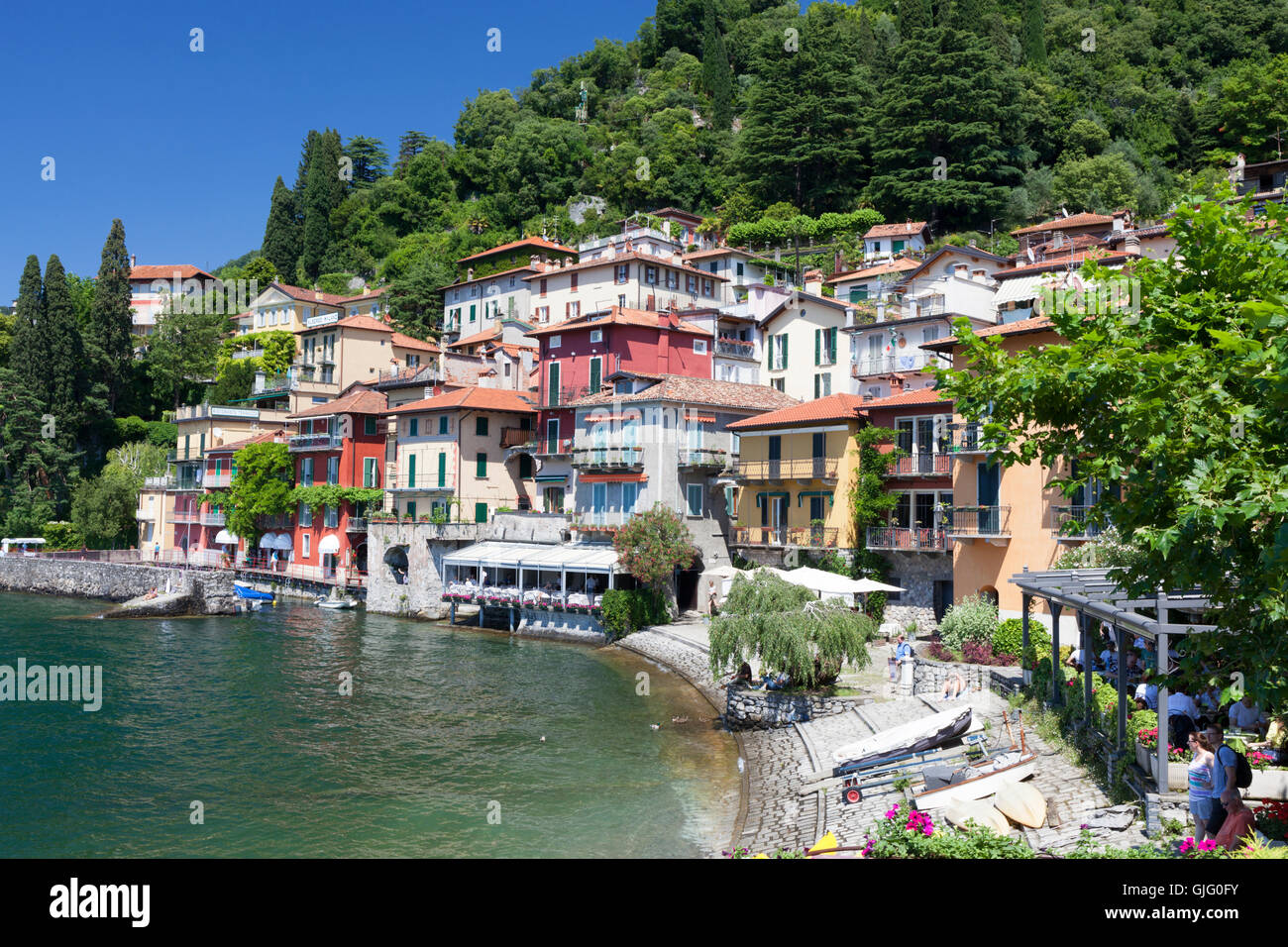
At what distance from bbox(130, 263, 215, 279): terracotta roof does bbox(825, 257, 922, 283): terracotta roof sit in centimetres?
8841

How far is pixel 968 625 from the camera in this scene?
3034 cm

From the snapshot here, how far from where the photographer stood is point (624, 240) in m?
73.9

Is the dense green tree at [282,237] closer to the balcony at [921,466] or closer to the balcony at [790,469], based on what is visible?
the balcony at [790,469]

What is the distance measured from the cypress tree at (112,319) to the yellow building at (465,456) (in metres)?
35.9

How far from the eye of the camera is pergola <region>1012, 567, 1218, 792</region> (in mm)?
13781

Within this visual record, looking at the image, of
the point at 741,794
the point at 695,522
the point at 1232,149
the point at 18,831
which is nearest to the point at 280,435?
the point at 695,522

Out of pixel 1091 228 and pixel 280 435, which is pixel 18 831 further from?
pixel 1091 228

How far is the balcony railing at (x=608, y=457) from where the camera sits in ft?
159

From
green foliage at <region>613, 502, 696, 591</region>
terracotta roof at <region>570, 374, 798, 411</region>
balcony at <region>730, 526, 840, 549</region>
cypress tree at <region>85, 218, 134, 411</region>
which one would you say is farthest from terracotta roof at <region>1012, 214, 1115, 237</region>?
cypress tree at <region>85, 218, 134, 411</region>

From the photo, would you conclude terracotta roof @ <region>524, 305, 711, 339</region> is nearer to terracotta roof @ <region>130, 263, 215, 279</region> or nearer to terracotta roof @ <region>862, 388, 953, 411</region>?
terracotta roof @ <region>862, 388, 953, 411</region>

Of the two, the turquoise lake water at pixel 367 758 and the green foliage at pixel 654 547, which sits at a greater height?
the green foliage at pixel 654 547

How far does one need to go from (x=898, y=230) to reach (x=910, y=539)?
40.9 m

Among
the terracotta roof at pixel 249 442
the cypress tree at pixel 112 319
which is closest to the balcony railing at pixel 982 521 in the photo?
the terracotta roof at pixel 249 442
